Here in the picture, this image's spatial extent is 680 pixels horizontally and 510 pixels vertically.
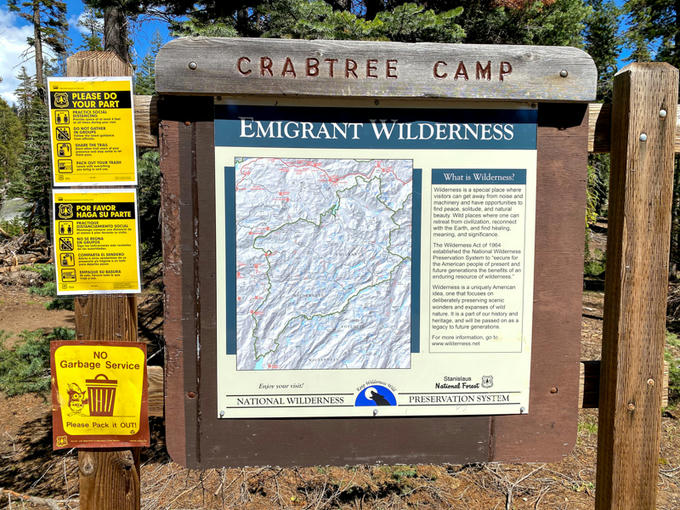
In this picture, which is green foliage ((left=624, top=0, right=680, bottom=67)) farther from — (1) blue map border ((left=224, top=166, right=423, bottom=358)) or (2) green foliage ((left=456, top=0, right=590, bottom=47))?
(1) blue map border ((left=224, top=166, right=423, bottom=358))

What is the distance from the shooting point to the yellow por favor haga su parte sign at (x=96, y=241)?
1794 millimetres

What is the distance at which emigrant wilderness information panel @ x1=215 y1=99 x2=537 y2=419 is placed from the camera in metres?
1.84

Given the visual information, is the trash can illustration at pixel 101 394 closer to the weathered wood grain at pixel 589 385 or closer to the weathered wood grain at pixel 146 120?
the weathered wood grain at pixel 146 120

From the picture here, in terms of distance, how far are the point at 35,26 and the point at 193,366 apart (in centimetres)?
3993

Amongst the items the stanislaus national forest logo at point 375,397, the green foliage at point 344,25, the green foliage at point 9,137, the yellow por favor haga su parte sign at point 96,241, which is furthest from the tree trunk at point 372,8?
the green foliage at point 9,137

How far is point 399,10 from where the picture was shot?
15.6 feet

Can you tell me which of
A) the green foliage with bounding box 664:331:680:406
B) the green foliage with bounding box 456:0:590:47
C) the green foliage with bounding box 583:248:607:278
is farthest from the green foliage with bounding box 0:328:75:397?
the green foliage with bounding box 583:248:607:278

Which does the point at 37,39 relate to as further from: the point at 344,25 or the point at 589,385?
the point at 589,385

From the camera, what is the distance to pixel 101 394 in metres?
1.86

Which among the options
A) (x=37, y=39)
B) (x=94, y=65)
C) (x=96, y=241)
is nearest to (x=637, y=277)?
(x=96, y=241)

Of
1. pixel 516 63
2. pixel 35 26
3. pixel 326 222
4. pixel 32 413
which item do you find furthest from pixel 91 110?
pixel 35 26

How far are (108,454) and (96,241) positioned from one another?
0.80 metres

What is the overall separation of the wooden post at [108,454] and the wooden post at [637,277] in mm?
1810

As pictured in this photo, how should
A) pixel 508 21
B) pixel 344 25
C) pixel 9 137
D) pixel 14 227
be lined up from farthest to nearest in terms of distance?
pixel 9 137 → pixel 14 227 → pixel 508 21 → pixel 344 25
